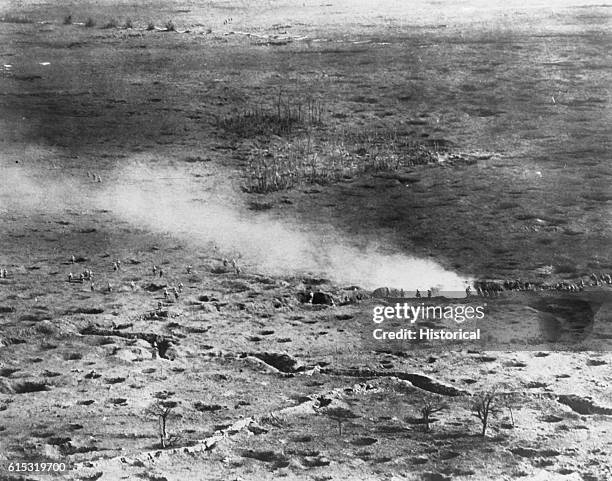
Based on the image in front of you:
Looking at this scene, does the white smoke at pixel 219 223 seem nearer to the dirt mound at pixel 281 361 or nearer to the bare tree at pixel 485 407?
the dirt mound at pixel 281 361

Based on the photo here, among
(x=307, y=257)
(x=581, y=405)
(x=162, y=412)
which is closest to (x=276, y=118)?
(x=307, y=257)

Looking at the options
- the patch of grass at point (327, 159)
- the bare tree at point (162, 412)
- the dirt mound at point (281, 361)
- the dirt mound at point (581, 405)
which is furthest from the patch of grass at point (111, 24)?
the dirt mound at point (581, 405)

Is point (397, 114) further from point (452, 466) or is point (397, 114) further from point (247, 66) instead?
point (452, 466)

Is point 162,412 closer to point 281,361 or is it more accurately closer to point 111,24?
point 281,361

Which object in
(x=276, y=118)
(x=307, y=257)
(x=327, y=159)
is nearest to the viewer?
(x=307, y=257)

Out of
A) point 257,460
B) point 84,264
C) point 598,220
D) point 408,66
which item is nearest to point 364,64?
point 408,66

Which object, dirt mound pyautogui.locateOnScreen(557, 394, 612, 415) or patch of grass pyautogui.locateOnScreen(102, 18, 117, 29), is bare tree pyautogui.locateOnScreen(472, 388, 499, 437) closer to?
dirt mound pyautogui.locateOnScreen(557, 394, 612, 415)

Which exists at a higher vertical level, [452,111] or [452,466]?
[452,111]
